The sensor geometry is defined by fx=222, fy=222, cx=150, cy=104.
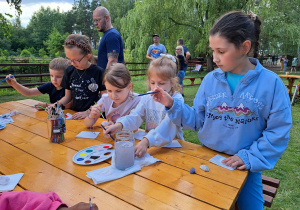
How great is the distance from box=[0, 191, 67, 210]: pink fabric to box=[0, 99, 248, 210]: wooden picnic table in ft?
0.26

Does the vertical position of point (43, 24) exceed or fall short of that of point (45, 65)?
it exceeds it

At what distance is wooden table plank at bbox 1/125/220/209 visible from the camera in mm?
877

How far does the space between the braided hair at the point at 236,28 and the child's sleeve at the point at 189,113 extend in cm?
34

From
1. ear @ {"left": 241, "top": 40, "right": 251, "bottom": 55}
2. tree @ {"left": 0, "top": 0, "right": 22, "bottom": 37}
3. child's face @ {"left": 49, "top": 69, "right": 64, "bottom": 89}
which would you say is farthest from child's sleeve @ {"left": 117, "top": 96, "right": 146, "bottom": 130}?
tree @ {"left": 0, "top": 0, "right": 22, "bottom": 37}

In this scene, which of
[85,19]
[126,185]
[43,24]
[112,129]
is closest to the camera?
[126,185]

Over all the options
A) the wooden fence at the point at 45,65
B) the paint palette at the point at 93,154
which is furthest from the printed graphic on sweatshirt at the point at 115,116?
the wooden fence at the point at 45,65

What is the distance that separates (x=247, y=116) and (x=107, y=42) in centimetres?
234

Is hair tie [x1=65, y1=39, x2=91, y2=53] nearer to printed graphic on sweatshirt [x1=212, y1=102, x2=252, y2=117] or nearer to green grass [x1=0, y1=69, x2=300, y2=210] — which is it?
green grass [x1=0, y1=69, x2=300, y2=210]

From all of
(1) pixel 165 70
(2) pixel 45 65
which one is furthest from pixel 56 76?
(2) pixel 45 65

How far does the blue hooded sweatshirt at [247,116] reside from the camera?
117cm

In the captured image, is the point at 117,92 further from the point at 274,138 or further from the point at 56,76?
the point at 274,138

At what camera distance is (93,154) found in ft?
4.30

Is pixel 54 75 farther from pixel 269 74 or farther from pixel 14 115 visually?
pixel 269 74

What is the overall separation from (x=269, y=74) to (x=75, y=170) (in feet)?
3.85
